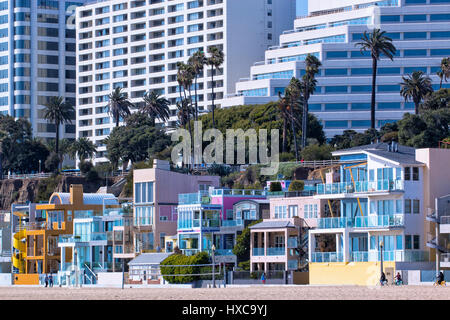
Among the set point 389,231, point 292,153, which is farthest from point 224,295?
point 292,153

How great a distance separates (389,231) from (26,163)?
104 metres

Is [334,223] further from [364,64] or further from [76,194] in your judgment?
[364,64]

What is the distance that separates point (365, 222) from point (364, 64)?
256ft

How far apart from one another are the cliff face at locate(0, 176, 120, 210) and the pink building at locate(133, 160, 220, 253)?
52871 mm

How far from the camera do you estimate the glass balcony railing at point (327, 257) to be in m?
78.2

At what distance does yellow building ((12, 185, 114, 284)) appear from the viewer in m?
102

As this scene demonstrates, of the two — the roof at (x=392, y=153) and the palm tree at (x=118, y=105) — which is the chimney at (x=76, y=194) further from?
the palm tree at (x=118, y=105)

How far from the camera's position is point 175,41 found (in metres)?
189

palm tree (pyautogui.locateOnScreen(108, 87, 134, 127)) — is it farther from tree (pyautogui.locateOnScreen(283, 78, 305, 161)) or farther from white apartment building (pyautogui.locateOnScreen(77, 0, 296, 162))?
tree (pyautogui.locateOnScreen(283, 78, 305, 161))

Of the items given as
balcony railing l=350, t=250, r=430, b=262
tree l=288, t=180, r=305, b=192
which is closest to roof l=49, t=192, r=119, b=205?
tree l=288, t=180, r=305, b=192

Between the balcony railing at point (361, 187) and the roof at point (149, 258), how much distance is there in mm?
14607

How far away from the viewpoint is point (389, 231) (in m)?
75.6

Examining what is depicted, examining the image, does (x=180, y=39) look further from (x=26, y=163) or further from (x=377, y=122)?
(x=377, y=122)

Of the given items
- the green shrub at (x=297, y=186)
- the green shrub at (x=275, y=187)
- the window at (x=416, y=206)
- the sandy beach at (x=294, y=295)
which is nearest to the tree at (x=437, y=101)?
the green shrub at (x=297, y=186)
